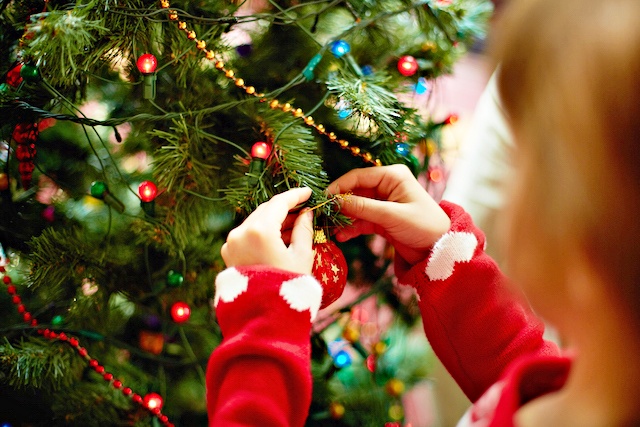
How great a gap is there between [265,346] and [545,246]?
250 mm

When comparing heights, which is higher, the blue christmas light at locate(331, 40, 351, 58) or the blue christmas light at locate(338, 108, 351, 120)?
the blue christmas light at locate(331, 40, 351, 58)

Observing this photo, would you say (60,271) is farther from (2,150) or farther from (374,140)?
(374,140)

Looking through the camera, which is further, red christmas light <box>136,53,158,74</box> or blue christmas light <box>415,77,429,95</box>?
blue christmas light <box>415,77,429,95</box>

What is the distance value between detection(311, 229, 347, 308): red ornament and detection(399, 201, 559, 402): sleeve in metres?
0.11

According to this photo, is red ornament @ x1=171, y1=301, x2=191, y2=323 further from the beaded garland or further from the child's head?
the child's head

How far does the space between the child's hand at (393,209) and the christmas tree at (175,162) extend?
0.10ft

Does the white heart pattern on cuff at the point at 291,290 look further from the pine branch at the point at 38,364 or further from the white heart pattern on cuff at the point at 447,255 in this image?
the pine branch at the point at 38,364

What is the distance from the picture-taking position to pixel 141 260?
0.76m

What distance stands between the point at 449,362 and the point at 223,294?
30 cm

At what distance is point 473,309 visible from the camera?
653 millimetres

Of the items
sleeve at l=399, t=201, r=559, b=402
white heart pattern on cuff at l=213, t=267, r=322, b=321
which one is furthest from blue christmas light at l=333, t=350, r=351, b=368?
white heart pattern on cuff at l=213, t=267, r=322, b=321

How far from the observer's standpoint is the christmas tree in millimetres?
596

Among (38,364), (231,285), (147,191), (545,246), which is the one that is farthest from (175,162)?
(545,246)

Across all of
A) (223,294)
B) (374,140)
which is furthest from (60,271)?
(374,140)
